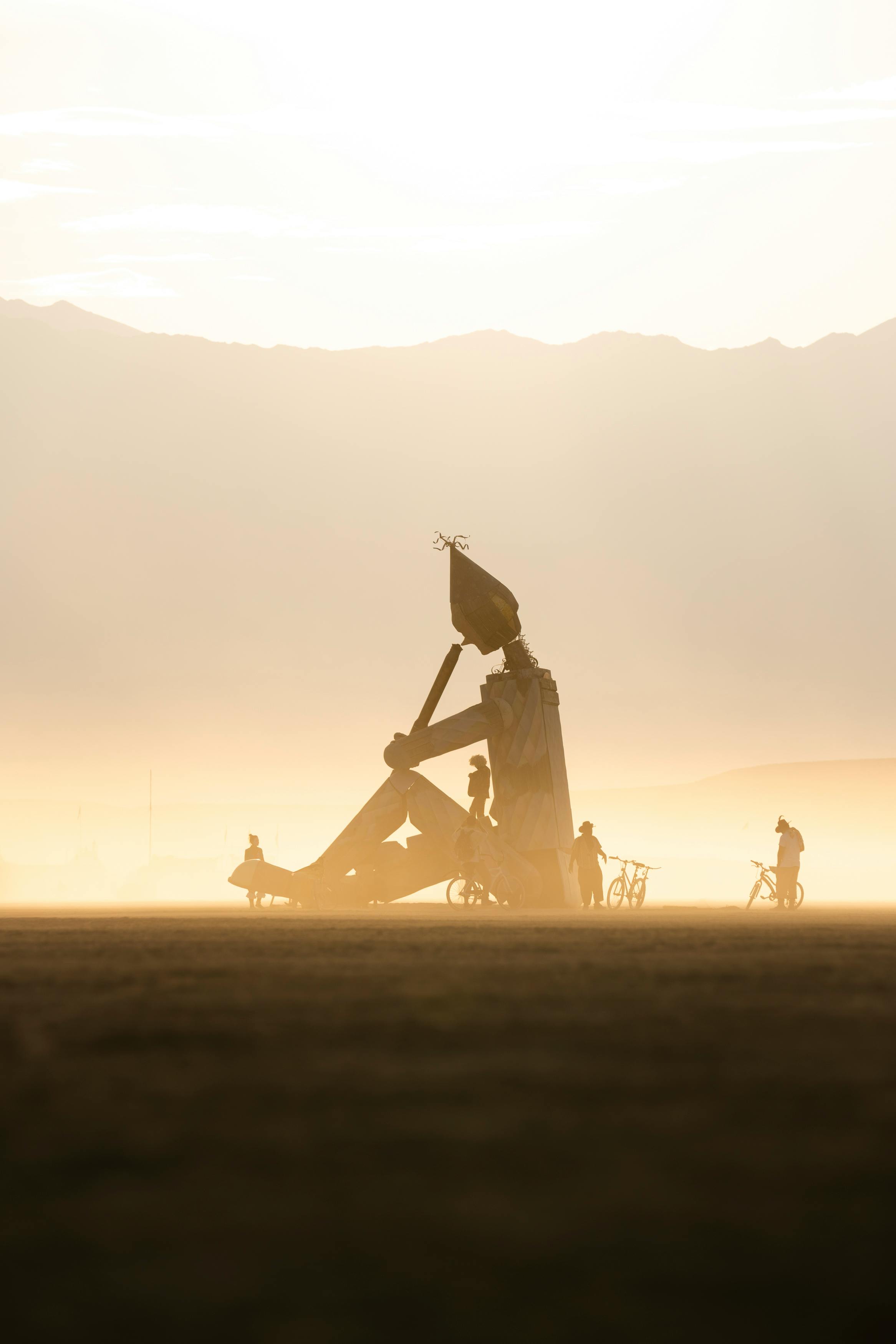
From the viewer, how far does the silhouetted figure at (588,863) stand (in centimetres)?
3083

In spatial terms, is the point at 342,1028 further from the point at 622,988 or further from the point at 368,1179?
the point at 368,1179

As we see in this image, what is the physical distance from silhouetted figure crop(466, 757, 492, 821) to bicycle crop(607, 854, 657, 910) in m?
2.40

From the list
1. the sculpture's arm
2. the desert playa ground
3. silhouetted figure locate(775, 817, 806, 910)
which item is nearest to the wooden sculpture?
the sculpture's arm

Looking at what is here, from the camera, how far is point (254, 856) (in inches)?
1298

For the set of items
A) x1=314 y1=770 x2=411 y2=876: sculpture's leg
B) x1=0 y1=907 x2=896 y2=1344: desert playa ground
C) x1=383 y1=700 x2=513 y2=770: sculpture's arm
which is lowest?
x1=0 y1=907 x2=896 y2=1344: desert playa ground

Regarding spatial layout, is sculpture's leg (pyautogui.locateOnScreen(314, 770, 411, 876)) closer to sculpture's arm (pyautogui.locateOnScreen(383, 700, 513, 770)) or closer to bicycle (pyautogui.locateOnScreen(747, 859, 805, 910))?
sculpture's arm (pyautogui.locateOnScreen(383, 700, 513, 770))

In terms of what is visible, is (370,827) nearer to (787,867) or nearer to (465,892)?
(465,892)

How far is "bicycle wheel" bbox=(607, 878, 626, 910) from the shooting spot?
30.9 meters

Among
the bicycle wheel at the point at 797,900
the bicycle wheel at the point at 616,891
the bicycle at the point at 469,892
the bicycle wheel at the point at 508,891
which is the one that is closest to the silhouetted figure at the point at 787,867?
the bicycle wheel at the point at 797,900

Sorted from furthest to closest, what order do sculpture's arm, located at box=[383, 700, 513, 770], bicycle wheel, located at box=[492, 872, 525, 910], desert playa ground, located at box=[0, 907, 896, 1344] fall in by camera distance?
1. sculpture's arm, located at box=[383, 700, 513, 770]
2. bicycle wheel, located at box=[492, 872, 525, 910]
3. desert playa ground, located at box=[0, 907, 896, 1344]

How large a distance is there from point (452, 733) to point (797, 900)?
655 centimetres

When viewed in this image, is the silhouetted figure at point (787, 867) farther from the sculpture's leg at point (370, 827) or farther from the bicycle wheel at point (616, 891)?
the sculpture's leg at point (370, 827)

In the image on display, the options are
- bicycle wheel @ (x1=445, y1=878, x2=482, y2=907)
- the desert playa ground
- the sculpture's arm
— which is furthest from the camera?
the sculpture's arm

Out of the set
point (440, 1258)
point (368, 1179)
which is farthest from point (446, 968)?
point (440, 1258)
